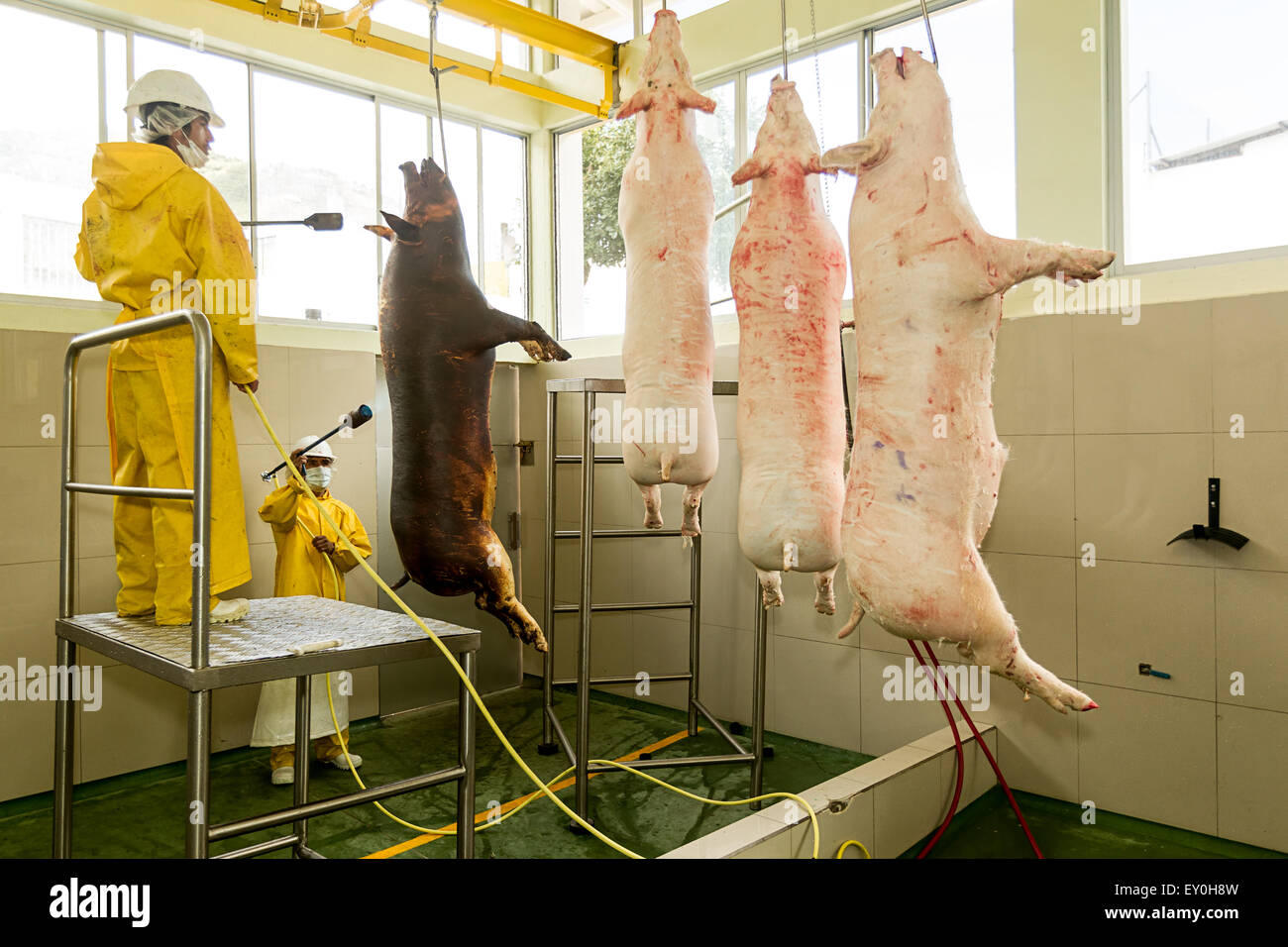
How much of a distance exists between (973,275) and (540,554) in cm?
419

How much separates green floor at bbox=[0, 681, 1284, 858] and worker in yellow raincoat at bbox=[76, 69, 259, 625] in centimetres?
143

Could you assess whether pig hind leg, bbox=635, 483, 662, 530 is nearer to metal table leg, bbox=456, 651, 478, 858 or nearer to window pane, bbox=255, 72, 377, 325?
metal table leg, bbox=456, 651, 478, 858

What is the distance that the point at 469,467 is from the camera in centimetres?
167

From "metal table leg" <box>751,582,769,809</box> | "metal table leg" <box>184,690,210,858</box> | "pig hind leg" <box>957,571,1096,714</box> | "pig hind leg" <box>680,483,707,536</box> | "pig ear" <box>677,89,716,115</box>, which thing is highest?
"pig ear" <box>677,89,716,115</box>

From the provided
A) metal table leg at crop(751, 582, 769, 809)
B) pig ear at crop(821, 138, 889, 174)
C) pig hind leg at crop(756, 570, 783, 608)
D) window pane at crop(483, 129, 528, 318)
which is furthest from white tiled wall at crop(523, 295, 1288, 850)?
window pane at crop(483, 129, 528, 318)

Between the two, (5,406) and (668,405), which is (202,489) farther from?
(5,406)

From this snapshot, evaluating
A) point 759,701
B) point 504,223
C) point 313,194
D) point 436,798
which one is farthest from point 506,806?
point 504,223

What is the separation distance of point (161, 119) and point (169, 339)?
0.66m

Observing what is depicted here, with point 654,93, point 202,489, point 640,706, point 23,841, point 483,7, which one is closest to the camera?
point 202,489

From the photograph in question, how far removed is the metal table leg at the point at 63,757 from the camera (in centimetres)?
203

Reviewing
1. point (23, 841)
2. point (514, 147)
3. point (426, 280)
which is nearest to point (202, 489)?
point (426, 280)

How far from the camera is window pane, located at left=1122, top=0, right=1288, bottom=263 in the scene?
9.45 feet

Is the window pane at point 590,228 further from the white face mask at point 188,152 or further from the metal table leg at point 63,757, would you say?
the metal table leg at point 63,757

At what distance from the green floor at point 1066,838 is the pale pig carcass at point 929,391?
1933 millimetres
